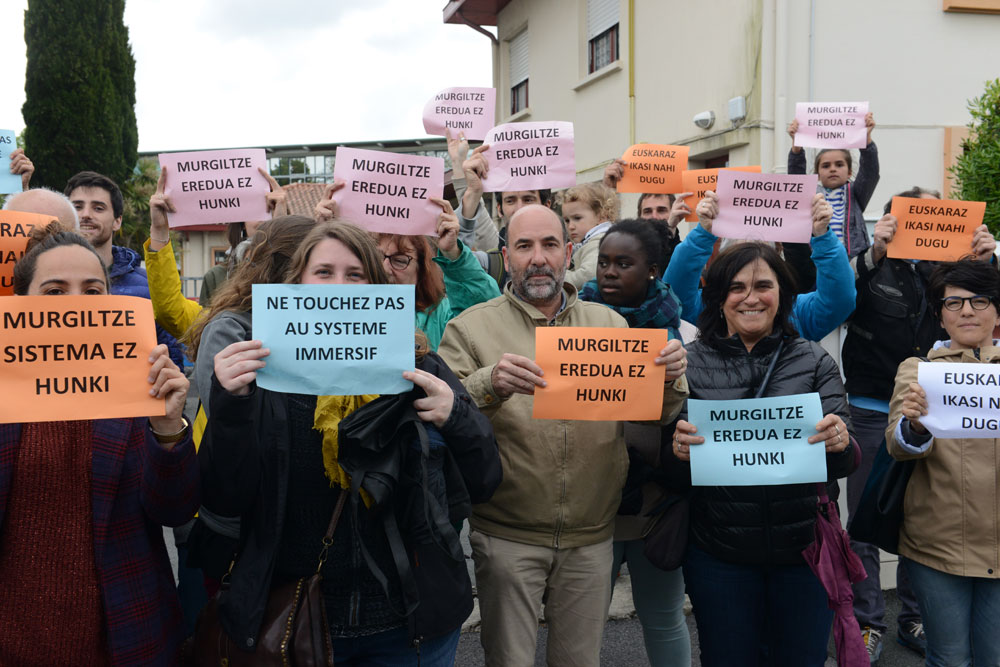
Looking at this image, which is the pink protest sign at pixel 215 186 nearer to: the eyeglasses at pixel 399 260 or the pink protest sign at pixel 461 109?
the eyeglasses at pixel 399 260

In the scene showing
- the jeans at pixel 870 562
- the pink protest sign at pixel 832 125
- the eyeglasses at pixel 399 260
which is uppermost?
the pink protest sign at pixel 832 125

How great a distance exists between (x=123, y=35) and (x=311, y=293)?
21929mm

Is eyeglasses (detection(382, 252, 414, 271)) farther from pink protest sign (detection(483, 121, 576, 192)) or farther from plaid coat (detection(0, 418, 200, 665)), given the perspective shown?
plaid coat (detection(0, 418, 200, 665))

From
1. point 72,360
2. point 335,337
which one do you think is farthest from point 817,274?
point 72,360

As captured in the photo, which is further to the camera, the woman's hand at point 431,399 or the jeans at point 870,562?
the jeans at point 870,562

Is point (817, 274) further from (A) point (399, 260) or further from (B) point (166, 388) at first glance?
(B) point (166, 388)

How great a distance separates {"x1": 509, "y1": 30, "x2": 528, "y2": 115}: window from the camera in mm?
15383

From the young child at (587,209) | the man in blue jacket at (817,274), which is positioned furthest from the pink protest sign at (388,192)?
the man in blue jacket at (817,274)

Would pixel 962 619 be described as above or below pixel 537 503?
below

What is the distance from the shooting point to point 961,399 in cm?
280

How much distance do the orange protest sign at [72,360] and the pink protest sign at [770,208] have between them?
2836 mm

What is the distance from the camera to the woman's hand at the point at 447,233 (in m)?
3.65

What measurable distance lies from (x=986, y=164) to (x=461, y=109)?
337 cm

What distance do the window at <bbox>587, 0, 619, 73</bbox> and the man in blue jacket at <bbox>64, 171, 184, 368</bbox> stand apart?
9861mm
